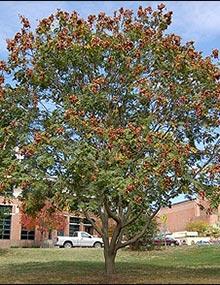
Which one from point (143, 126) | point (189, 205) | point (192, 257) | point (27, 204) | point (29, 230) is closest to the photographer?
point (143, 126)

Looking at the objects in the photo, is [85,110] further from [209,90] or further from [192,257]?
[192,257]

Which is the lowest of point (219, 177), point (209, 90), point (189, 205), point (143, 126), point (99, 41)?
point (219, 177)

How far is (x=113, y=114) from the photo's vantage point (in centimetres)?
1609

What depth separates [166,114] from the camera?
53.1ft

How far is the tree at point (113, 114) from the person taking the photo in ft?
45.5

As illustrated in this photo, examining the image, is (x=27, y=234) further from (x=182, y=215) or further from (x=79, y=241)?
(x=182, y=215)

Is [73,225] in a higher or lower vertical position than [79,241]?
higher

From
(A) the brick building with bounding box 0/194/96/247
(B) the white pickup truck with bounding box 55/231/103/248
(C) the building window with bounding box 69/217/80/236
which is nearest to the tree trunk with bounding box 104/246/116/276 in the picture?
(B) the white pickup truck with bounding box 55/231/103/248

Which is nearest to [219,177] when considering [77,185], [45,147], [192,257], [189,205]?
[77,185]

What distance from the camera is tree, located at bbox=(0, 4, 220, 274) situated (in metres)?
13.9

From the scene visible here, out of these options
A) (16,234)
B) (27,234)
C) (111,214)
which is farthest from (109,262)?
(27,234)

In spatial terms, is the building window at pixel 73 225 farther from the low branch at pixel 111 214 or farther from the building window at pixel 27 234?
the low branch at pixel 111 214

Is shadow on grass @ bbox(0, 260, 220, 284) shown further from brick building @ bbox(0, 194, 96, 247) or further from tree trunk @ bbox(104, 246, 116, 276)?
brick building @ bbox(0, 194, 96, 247)

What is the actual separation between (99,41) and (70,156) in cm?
397
